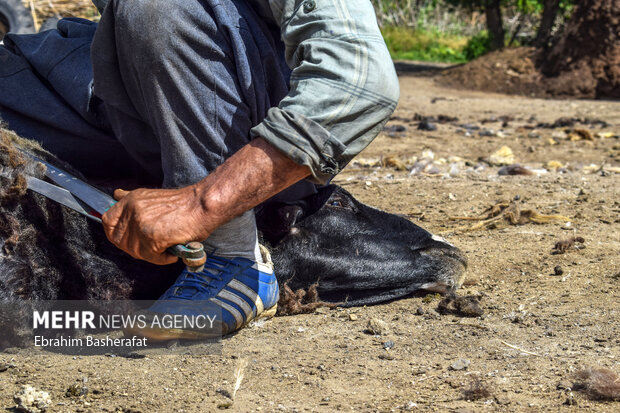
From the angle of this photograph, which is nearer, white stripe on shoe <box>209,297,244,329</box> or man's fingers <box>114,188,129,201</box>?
man's fingers <box>114,188,129,201</box>

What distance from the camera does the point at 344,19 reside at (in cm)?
170

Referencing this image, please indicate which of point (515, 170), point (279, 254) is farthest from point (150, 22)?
point (515, 170)

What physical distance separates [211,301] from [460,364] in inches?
27.7

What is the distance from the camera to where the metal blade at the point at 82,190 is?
6.05 ft

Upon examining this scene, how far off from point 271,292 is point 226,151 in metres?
0.47

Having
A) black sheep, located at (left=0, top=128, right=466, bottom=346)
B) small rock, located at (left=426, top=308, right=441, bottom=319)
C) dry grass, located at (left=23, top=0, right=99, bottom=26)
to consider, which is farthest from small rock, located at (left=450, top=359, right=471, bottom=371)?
dry grass, located at (left=23, top=0, right=99, bottom=26)

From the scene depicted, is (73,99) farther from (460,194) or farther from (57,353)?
(460,194)

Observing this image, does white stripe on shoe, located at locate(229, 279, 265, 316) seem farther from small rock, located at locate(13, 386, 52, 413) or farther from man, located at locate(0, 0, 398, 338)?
small rock, located at locate(13, 386, 52, 413)

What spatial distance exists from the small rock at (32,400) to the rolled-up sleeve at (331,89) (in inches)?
30.6

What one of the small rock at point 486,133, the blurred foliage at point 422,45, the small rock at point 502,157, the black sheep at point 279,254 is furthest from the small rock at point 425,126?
the blurred foliage at point 422,45

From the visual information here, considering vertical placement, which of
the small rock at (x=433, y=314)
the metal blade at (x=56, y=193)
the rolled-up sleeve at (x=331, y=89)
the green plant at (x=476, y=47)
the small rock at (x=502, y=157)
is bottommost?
the green plant at (x=476, y=47)

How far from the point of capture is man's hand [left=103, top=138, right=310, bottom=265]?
1651 millimetres

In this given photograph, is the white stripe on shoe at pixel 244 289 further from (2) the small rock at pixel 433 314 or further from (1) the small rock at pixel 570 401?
(1) the small rock at pixel 570 401

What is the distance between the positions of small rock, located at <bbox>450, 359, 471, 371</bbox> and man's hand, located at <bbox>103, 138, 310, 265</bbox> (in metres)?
0.62
